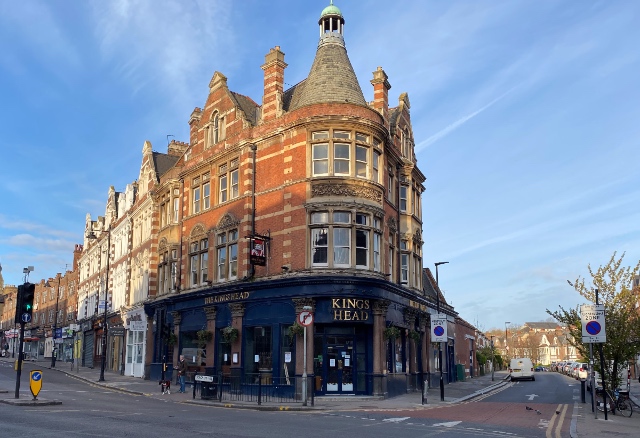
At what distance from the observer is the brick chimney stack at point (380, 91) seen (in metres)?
34.3

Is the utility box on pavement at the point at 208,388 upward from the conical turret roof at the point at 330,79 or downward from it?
downward

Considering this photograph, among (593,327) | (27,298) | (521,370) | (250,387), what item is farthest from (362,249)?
(521,370)

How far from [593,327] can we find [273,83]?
20765mm

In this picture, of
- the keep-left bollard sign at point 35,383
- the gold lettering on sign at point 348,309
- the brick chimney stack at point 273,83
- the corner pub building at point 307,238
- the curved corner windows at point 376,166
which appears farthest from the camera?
the brick chimney stack at point 273,83

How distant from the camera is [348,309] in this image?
27438 millimetres

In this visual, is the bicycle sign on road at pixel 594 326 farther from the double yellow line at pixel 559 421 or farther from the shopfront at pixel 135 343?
the shopfront at pixel 135 343

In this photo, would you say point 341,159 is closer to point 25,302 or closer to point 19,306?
point 25,302

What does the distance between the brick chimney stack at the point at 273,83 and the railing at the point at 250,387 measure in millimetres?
13777

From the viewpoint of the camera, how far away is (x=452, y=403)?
27.5m

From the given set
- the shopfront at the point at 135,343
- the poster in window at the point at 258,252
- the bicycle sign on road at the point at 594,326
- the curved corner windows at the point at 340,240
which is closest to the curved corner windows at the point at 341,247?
the curved corner windows at the point at 340,240

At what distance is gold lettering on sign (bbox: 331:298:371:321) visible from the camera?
27359 millimetres

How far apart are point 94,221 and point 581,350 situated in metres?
60.5

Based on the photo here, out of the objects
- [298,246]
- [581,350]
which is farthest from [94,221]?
[581,350]

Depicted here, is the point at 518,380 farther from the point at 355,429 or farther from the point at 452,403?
the point at 355,429
